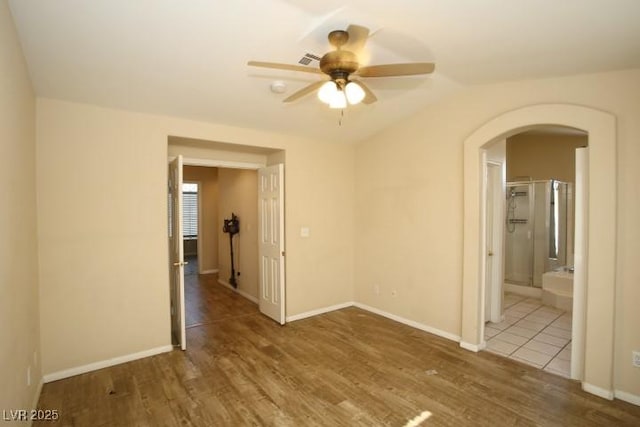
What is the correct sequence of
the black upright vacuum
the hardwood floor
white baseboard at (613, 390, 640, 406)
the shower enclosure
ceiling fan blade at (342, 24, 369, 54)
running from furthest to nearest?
1. the black upright vacuum
2. the shower enclosure
3. white baseboard at (613, 390, 640, 406)
4. the hardwood floor
5. ceiling fan blade at (342, 24, 369, 54)

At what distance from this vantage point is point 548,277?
17.0 feet

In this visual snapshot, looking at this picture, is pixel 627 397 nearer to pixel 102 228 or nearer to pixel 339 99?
pixel 339 99

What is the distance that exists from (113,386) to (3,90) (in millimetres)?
2441

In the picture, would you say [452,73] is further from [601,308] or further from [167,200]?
[167,200]

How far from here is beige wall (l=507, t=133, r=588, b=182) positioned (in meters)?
6.01

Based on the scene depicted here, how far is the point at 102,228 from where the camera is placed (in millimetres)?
3070

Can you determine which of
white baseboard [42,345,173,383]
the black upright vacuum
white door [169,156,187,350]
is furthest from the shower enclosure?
white baseboard [42,345,173,383]

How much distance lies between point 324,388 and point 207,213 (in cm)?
594

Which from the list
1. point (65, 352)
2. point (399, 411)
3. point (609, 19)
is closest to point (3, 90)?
point (65, 352)

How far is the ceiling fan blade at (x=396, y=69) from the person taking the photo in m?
1.97

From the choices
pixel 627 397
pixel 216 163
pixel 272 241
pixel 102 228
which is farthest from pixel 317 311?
pixel 627 397

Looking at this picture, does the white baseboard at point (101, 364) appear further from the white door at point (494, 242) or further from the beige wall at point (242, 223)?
the white door at point (494, 242)

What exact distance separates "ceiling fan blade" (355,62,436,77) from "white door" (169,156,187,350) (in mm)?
2248

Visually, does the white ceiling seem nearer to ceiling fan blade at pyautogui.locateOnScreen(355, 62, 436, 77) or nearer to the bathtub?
ceiling fan blade at pyautogui.locateOnScreen(355, 62, 436, 77)
